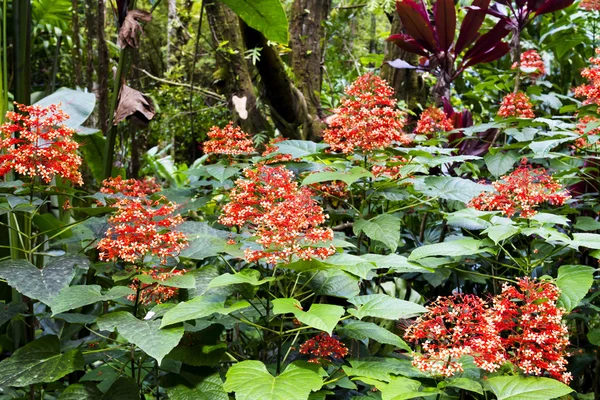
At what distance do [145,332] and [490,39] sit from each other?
2.42 m

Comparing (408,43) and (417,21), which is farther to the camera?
(408,43)

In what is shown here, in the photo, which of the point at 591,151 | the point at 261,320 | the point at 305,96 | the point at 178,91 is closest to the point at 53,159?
the point at 261,320

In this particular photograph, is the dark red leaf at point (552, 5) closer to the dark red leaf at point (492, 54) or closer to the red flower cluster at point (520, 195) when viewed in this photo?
the dark red leaf at point (492, 54)

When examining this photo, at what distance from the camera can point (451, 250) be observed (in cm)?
165

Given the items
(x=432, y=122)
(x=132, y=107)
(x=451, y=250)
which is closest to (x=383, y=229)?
(x=451, y=250)

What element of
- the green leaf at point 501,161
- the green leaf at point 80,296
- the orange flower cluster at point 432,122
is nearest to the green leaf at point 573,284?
the green leaf at point 501,161

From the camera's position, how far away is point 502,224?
64.9 inches

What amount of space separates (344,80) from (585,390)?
342 centimetres

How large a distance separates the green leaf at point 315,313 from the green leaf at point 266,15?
1554mm

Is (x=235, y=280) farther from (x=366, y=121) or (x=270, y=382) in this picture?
(x=366, y=121)

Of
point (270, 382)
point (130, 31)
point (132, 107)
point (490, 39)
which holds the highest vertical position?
point (490, 39)

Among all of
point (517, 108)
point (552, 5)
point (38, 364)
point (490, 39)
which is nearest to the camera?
point (38, 364)

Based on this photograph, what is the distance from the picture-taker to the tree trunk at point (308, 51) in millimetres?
3479

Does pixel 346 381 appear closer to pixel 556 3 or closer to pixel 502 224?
pixel 502 224
